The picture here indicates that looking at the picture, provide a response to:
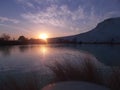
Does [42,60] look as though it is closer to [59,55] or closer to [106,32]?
[59,55]

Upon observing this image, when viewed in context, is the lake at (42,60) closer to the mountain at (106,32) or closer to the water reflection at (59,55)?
the water reflection at (59,55)

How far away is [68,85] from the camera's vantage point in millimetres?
3197

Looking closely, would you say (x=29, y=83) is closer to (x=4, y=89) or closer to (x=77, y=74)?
(x=4, y=89)

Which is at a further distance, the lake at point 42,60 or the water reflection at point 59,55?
the water reflection at point 59,55

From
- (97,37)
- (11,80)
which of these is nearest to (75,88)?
(11,80)

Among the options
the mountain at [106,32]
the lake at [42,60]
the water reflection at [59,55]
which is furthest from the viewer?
the mountain at [106,32]

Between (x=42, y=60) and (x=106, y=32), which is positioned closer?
(x=42, y=60)

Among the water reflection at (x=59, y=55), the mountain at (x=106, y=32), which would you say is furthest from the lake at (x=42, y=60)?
the mountain at (x=106, y=32)

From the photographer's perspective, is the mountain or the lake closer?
the lake

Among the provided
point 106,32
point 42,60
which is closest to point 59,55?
point 42,60

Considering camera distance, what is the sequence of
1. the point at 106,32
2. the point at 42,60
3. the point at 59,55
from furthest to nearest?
the point at 106,32 < the point at 59,55 < the point at 42,60

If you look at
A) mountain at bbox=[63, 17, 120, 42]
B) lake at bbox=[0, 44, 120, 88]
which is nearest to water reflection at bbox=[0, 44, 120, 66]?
lake at bbox=[0, 44, 120, 88]

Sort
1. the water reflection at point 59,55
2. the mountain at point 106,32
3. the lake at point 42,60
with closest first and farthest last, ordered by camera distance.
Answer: the lake at point 42,60 < the water reflection at point 59,55 < the mountain at point 106,32

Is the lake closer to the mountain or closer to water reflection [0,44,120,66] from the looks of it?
water reflection [0,44,120,66]
